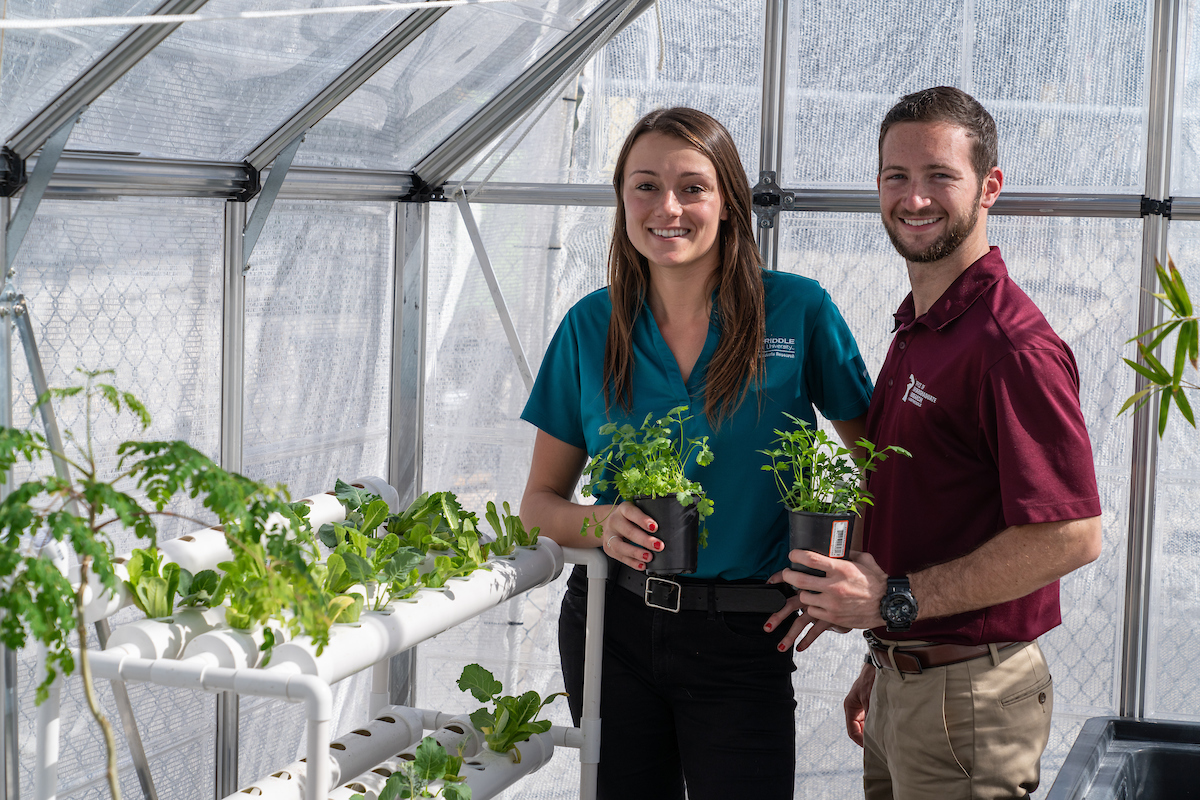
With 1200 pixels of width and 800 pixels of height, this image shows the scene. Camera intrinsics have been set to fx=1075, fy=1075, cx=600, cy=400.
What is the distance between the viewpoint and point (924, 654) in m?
1.71

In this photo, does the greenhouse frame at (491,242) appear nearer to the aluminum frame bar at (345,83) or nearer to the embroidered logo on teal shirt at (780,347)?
the aluminum frame bar at (345,83)

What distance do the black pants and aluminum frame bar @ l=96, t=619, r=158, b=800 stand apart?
88 cm

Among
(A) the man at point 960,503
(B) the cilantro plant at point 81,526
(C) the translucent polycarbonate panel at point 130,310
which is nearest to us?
(B) the cilantro plant at point 81,526

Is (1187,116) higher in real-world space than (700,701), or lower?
higher

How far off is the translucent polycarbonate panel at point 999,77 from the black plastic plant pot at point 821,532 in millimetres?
1339

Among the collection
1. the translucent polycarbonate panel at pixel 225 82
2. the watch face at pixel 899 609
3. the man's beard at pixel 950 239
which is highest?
the translucent polycarbonate panel at pixel 225 82

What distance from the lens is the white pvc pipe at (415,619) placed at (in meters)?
1.25

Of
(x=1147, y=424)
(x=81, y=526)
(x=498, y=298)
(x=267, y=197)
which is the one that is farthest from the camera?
(x=498, y=298)

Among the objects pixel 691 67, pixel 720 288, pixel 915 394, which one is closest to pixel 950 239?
pixel 915 394

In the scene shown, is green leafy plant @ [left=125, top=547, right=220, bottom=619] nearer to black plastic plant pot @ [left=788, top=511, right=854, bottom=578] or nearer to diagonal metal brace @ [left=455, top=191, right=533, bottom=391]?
black plastic plant pot @ [left=788, top=511, right=854, bottom=578]

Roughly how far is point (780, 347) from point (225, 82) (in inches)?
47.0

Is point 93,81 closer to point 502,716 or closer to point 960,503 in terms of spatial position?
point 502,716

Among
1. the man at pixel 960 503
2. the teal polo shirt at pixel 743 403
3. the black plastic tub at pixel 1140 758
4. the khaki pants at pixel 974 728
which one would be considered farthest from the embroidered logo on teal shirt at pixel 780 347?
the black plastic tub at pixel 1140 758

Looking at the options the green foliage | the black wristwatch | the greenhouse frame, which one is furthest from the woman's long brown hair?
the greenhouse frame
